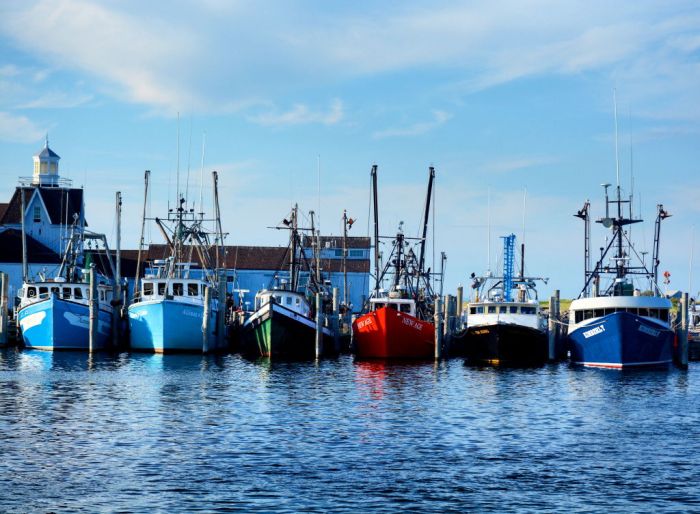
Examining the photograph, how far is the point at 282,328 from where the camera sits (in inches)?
2290

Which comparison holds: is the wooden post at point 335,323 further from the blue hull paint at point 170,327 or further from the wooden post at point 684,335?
the wooden post at point 684,335

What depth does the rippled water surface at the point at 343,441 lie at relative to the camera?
23531 mm

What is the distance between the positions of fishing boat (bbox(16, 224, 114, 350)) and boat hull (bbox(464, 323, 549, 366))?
21545mm

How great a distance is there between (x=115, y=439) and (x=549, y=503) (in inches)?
529

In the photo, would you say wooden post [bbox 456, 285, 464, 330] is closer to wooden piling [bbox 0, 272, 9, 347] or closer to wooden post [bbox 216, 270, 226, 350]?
wooden post [bbox 216, 270, 226, 350]

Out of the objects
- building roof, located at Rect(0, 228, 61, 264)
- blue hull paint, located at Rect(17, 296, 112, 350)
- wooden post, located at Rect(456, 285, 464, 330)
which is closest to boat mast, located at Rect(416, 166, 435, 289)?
wooden post, located at Rect(456, 285, 464, 330)

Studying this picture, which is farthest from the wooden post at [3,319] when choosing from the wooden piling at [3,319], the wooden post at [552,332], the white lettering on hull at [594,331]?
the white lettering on hull at [594,331]

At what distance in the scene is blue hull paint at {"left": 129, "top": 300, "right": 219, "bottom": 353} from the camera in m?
58.8

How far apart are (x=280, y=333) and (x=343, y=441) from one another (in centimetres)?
2762

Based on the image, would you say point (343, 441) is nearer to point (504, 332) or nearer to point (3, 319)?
point (504, 332)

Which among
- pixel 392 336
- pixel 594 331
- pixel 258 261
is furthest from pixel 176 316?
pixel 258 261

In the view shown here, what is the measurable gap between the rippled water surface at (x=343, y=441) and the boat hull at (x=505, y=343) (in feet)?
17.0

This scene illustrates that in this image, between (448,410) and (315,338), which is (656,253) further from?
(448,410)

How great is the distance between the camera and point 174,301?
58250 millimetres
